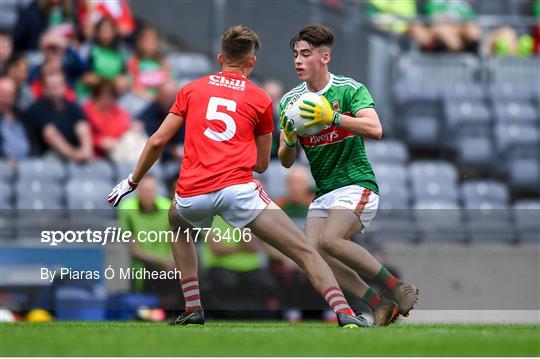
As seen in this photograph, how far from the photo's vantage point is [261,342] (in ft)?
25.4

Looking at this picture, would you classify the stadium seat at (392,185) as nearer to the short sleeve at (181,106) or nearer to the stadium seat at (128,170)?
the stadium seat at (128,170)

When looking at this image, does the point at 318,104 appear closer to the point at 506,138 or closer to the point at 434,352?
the point at 434,352

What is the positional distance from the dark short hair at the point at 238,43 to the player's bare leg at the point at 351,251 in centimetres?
128

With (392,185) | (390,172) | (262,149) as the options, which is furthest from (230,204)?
(390,172)

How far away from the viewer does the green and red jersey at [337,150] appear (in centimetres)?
923

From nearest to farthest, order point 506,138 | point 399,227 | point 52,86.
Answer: point 399,227, point 52,86, point 506,138

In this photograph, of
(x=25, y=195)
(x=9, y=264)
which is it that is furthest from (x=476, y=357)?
(x=25, y=195)

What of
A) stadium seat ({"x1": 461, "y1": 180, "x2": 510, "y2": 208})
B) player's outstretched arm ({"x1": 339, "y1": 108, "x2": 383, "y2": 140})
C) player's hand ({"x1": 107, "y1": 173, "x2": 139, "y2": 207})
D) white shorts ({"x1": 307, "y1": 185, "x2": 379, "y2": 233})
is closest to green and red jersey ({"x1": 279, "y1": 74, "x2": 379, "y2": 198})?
white shorts ({"x1": 307, "y1": 185, "x2": 379, "y2": 233})

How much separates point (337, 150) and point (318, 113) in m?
0.68

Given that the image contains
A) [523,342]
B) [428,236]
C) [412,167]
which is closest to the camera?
[523,342]

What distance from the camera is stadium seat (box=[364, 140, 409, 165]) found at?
1602cm

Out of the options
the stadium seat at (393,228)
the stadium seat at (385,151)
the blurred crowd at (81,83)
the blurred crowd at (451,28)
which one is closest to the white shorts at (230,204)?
the stadium seat at (393,228)

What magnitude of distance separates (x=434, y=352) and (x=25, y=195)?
295 inches

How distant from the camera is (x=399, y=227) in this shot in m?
13.5
